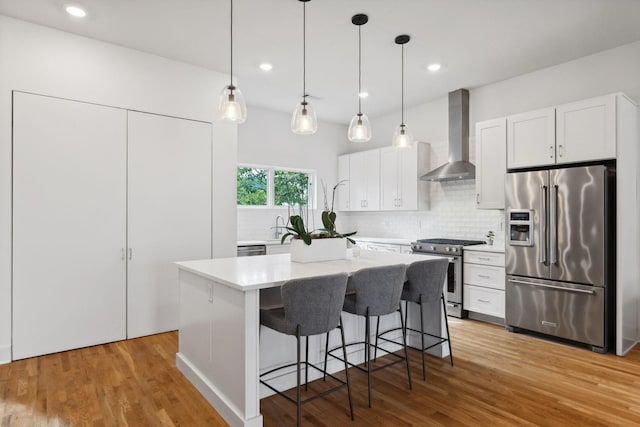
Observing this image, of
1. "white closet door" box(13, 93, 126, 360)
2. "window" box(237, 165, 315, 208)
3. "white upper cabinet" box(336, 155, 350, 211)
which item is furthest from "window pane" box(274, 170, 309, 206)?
"white closet door" box(13, 93, 126, 360)

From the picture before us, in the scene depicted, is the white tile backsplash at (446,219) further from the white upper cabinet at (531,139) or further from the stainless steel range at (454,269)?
the white upper cabinet at (531,139)

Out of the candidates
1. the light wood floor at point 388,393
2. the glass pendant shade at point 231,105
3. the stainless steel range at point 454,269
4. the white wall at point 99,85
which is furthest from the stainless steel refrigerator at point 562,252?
the white wall at point 99,85

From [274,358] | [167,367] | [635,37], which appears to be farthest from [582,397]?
[635,37]

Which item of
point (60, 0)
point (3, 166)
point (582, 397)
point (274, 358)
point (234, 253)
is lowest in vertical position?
point (582, 397)

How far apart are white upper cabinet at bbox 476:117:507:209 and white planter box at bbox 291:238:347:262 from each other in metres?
2.28

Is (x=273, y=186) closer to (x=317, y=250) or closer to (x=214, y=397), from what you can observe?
(x=317, y=250)

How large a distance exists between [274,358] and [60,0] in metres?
3.23

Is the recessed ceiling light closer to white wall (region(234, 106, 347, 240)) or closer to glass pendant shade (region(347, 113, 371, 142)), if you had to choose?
glass pendant shade (region(347, 113, 371, 142))

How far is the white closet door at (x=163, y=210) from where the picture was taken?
3891 millimetres

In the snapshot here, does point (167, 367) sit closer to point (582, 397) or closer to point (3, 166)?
point (3, 166)

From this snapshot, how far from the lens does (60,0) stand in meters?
3.00

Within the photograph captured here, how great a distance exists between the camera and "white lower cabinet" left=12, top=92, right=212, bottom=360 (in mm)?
3338

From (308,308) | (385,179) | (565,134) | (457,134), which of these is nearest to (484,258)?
(565,134)

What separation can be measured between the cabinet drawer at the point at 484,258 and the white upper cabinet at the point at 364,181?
1917 mm
